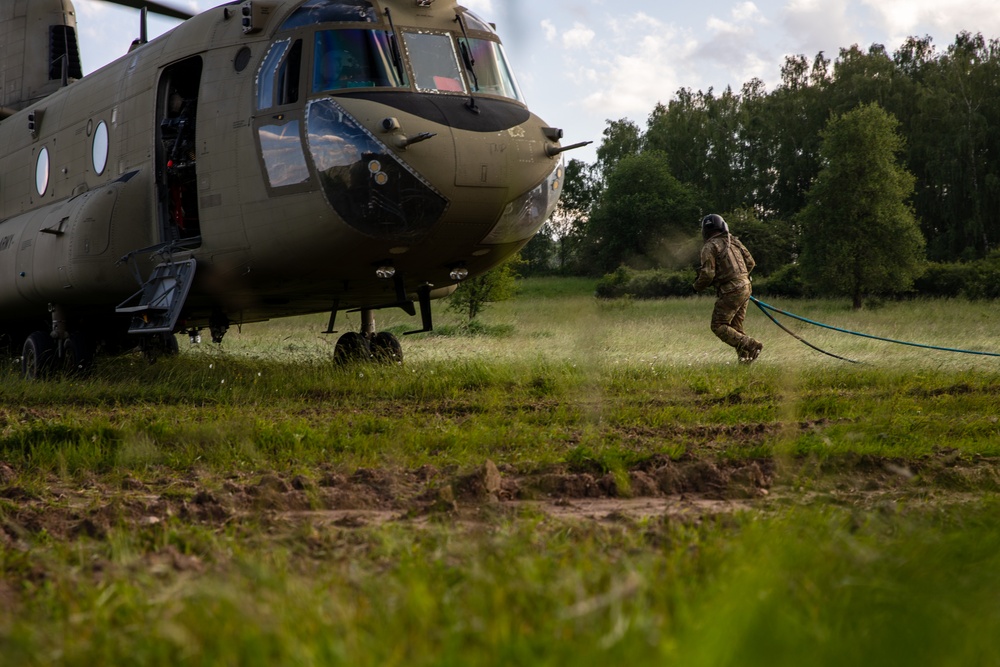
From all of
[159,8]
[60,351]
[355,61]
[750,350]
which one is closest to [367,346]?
[60,351]

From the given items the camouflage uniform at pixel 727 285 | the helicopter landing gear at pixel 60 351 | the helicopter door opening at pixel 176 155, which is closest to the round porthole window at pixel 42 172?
the helicopter landing gear at pixel 60 351

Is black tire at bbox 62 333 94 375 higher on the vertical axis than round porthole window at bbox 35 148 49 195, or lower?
lower

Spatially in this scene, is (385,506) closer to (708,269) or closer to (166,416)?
(166,416)

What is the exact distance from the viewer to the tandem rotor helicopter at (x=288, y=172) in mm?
9406

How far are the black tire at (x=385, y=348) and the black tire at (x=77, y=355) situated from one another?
3490 mm

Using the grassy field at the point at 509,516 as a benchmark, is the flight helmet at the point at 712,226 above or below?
above

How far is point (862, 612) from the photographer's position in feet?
8.37

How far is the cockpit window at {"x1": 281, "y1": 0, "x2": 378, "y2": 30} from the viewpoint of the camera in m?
9.81

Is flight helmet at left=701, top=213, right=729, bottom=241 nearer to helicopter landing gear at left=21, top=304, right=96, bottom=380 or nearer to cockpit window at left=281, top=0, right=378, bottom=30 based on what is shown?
cockpit window at left=281, top=0, right=378, bottom=30

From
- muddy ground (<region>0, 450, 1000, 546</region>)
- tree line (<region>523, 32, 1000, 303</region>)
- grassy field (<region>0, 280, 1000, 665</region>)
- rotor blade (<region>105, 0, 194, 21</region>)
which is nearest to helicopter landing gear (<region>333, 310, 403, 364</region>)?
grassy field (<region>0, 280, 1000, 665</region>)

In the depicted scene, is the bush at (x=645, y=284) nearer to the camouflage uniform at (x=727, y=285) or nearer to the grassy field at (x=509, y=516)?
the camouflage uniform at (x=727, y=285)

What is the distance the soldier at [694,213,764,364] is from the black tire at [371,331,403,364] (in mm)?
3903

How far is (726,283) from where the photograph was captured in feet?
42.8

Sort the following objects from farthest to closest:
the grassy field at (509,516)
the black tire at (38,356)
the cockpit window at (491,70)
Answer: the black tire at (38,356), the cockpit window at (491,70), the grassy field at (509,516)
